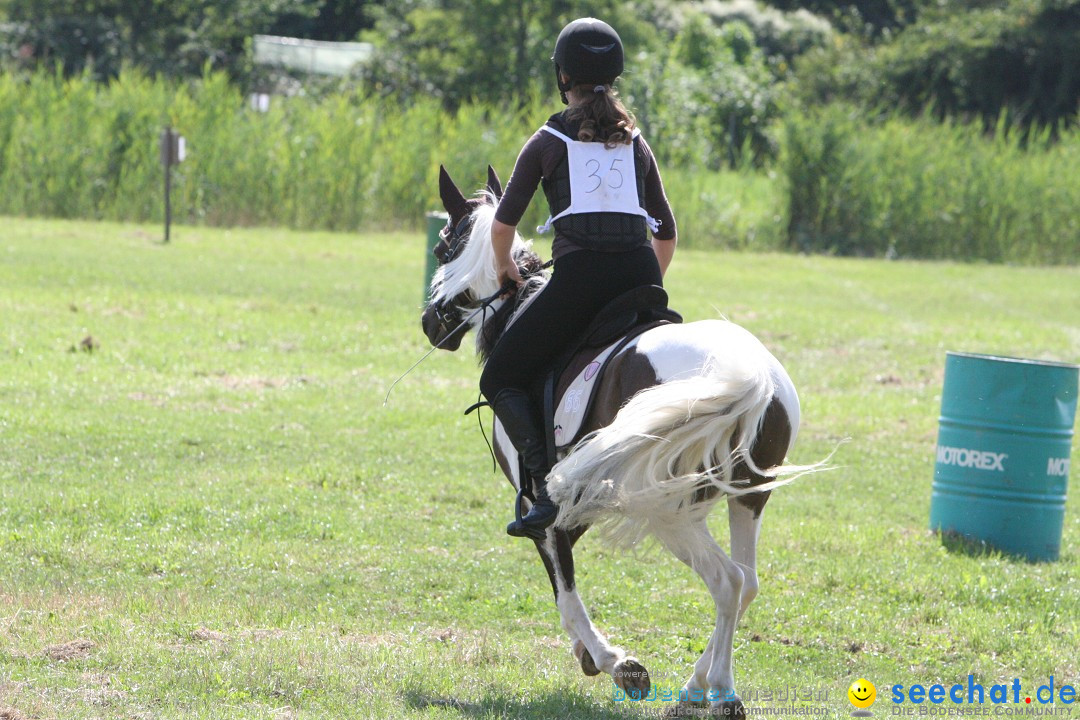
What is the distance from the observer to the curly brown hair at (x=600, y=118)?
15.6ft

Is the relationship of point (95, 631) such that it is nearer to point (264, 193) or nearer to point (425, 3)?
point (264, 193)

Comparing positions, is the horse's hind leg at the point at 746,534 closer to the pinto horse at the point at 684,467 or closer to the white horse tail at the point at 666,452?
the pinto horse at the point at 684,467

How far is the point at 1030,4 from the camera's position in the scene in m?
41.9

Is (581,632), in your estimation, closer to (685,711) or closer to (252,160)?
(685,711)

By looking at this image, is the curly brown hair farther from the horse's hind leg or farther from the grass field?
the grass field

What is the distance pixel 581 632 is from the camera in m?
4.89

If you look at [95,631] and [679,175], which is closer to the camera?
[95,631]

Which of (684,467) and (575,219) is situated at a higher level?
(575,219)

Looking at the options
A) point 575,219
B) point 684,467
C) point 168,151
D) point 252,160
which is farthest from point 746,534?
point 252,160

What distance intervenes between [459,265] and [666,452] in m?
1.52

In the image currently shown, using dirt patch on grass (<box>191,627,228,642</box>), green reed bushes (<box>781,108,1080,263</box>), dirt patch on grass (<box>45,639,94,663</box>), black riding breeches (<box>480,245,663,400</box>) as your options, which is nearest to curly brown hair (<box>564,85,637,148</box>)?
black riding breeches (<box>480,245,663,400</box>)

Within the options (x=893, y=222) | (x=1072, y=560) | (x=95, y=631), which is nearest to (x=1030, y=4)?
(x=893, y=222)

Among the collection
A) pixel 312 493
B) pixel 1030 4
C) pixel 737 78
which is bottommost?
pixel 312 493

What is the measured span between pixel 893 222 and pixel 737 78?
13.4 meters
